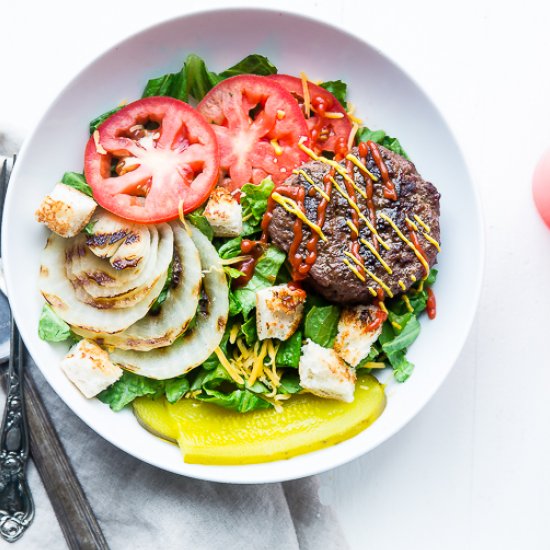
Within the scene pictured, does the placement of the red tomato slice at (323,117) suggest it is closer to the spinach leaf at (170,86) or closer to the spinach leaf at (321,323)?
the spinach leaf at (170,86)

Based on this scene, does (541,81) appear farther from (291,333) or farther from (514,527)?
(514,527)

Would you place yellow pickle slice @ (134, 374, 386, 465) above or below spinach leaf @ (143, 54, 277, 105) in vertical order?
below

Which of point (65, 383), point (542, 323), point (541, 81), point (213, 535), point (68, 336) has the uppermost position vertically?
point (541, 81)

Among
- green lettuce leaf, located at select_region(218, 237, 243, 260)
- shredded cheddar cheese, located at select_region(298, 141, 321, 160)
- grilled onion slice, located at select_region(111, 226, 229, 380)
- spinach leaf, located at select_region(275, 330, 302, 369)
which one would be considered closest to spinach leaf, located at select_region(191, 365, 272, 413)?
grilled onion slice, located at select_region(111, 226, 229, 380)

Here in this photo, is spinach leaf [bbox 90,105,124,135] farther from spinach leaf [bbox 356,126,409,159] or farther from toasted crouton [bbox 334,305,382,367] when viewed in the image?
toasted crouton [bbox 334,305,382,367]

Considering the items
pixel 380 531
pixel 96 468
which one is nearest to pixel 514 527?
pixel 380 531

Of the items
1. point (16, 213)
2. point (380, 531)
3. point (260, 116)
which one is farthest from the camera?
point (380, 531)
